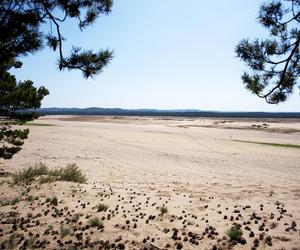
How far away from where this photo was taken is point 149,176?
1562 cm

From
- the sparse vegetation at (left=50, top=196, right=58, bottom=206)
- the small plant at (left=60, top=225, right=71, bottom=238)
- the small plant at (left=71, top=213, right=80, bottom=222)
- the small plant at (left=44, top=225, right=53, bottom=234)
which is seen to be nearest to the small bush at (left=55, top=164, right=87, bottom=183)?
the sparse vegetation at (left=50, top=196, right=58, bottom=206)

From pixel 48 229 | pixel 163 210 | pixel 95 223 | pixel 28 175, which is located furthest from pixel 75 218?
pixel 28 175

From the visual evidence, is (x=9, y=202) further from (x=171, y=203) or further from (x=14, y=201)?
(x=171, y=203)

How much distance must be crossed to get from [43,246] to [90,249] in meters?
1.09

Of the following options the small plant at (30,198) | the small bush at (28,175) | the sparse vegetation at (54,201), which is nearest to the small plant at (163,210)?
the sparse vegetation at (54,201)

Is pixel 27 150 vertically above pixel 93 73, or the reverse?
pixel 93 73

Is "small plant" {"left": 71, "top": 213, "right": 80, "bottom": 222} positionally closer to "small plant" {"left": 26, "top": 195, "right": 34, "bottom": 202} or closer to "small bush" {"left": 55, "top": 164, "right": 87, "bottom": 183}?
"small plant" {"left": 26, "top": 195, "right": 34, "bottom": 202}

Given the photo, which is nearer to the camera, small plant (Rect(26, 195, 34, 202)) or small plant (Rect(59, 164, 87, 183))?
small plant (Rect(26, 195, 34, 202))

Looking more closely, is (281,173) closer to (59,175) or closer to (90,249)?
(59,175)

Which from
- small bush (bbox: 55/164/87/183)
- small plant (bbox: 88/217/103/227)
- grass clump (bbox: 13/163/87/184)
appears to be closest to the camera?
small plant (bbox: 88/217/103/227)

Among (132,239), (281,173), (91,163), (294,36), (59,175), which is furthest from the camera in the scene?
(91,163)

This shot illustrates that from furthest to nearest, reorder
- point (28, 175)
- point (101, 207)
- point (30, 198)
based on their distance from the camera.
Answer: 1. point (28, 175)
2. point (30, 198)
3. point (101, 207)

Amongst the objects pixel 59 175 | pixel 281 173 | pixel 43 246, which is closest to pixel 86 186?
pixel 59 175

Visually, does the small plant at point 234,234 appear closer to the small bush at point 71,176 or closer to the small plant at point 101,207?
the small plant at point 101,207
